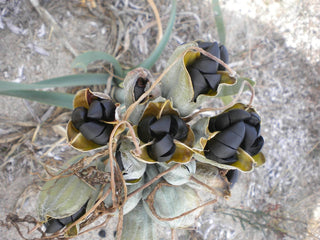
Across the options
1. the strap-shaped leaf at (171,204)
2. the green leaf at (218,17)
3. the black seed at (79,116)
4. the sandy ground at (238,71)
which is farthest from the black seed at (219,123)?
the sandy ground at (238,71)

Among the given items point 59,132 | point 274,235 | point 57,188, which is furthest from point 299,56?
point 57,188

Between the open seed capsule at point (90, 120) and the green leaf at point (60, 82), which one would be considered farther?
the green leaf at point (60, 82)

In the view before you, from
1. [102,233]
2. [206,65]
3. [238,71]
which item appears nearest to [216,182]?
[206,65]

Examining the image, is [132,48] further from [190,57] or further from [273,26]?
[273,26]

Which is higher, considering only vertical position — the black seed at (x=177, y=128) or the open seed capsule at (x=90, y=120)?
the black seed at (x=177, y=128)

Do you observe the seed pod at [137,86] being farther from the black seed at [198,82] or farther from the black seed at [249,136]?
the black seed at [249,136]
